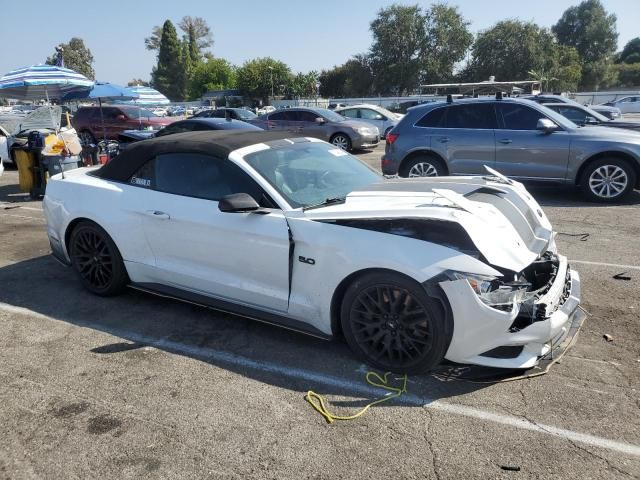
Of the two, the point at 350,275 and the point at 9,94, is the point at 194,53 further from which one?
the point at 350,275

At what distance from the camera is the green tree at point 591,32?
8112 centimetres

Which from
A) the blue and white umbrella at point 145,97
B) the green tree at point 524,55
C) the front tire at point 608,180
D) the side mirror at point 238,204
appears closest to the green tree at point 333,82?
the green tree at point 524,55

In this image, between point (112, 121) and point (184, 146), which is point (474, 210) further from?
point (112, 121)

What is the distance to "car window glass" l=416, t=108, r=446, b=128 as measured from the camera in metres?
9.30

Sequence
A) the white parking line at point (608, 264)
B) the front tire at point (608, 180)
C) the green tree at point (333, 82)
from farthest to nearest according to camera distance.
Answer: the green tree at point (333, 82) < the front tire at point (608, 180) < the white parking line at point (608, 264)

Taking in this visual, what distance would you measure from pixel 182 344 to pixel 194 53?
107566mm

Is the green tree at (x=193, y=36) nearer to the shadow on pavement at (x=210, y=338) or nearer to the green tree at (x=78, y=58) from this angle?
the green tree at (x=78, y=58)

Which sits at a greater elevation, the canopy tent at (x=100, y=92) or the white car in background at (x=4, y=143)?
the canopy tent at (x=100, y=92)

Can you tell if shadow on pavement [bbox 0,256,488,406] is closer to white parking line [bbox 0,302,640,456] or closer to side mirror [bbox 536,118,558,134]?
white parking line [bbox 0,302,640,456]

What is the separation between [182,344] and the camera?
12.9 feet

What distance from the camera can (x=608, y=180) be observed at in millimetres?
8445

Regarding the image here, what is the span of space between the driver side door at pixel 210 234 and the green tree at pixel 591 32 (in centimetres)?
8706

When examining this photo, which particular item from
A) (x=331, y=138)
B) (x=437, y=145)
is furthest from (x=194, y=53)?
(x=437, y=145)

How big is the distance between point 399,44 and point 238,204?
7503 cm
